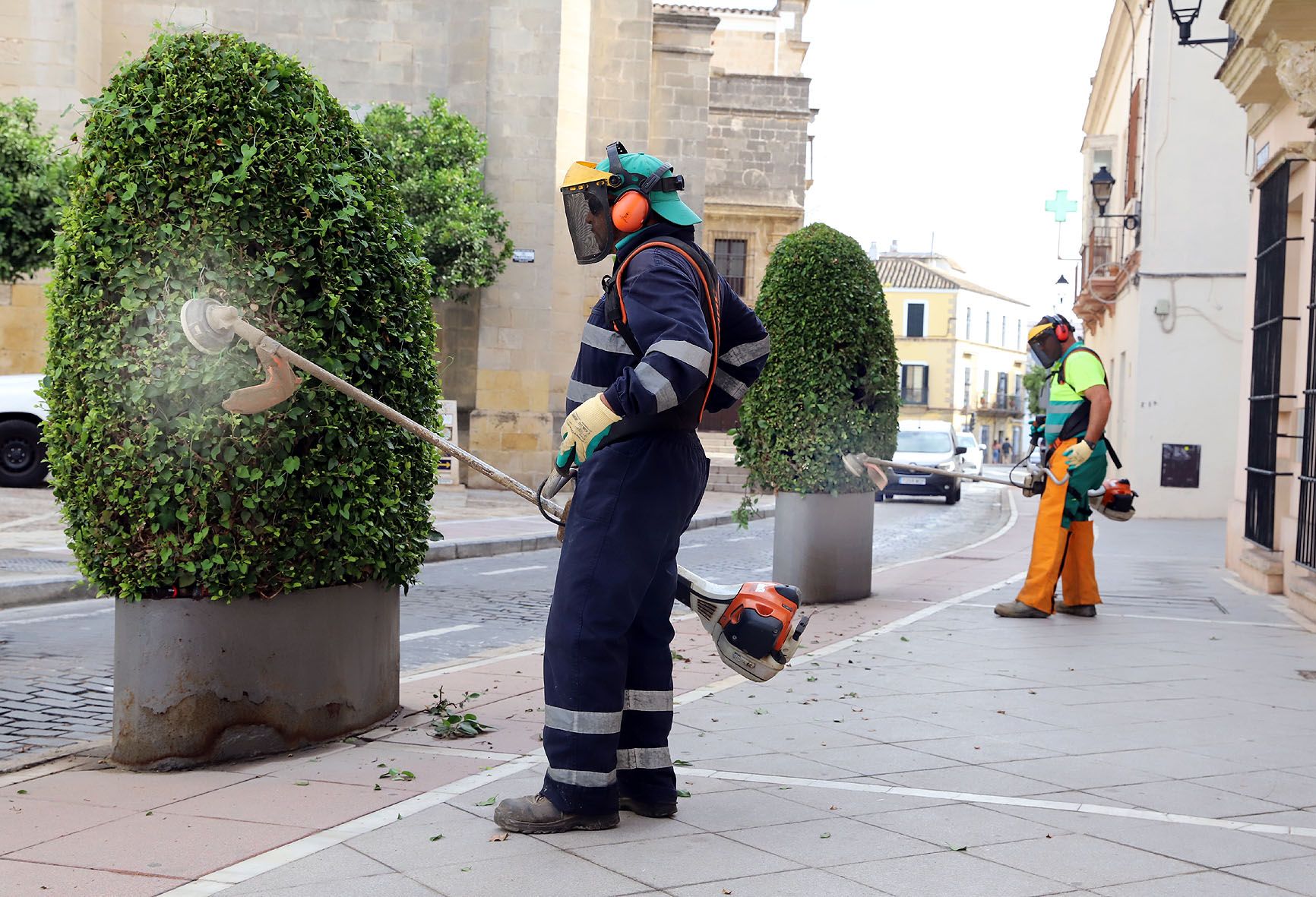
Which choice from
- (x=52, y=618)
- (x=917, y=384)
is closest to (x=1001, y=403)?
(x=917, y=384)

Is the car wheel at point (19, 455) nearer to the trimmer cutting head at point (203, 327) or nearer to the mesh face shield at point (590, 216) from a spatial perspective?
the trimmer cutting head at point (203, 327)

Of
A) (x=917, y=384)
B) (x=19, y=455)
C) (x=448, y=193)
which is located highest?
(x=448, y=193)

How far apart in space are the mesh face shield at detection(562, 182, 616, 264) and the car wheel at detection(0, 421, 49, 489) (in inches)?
622

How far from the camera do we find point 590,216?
395cm

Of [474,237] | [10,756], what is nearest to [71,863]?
[10,756]

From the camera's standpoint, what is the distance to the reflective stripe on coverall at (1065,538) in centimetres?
860

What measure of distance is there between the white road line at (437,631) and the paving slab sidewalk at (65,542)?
49 centimetres

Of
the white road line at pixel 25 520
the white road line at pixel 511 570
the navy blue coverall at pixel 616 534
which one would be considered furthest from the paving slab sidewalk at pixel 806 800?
the white road line at pixel 25 520

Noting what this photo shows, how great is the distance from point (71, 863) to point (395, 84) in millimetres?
23055

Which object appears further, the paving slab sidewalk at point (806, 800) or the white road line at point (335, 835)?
the paving slab sidewalk at point (806, 800)

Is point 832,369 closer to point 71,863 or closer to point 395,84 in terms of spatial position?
point 71,863

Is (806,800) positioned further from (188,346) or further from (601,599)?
(188,346)

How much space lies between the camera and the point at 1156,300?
22.4 metres

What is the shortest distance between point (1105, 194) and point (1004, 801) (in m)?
23.4
